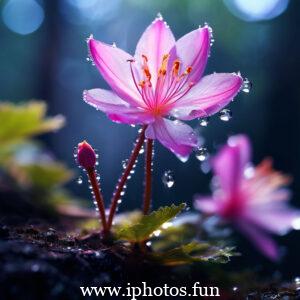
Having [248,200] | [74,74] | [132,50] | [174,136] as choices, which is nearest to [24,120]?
[248,200]

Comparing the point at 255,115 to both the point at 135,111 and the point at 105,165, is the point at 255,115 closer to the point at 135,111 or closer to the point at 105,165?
→ the point at 105,165

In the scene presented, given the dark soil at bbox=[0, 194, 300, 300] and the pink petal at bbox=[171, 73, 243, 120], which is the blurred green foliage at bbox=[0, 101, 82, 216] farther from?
the pink petal at bbox=[171, 73, 243, 120]

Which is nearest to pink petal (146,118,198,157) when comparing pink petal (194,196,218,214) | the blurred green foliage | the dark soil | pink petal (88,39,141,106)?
pink petal (88,39,141,106)

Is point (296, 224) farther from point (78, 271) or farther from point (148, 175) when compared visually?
point (78, 271)

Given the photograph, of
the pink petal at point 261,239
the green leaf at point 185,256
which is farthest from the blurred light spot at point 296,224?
the green leaf at point 185,256

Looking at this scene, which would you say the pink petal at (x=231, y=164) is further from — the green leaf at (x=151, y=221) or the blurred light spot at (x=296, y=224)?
the green leaf at (x=151, y=221)

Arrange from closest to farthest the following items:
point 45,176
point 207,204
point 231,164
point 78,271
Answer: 1. point 78,271
2. point 231,164
3. point 207,204
4. point 45,176

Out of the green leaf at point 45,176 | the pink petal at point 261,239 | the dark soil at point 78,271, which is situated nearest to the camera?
the dark soil at point 78,271
